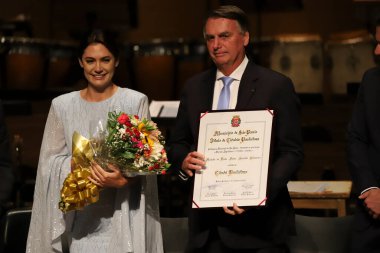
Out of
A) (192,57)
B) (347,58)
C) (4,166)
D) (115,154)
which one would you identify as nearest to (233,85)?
(115,154)

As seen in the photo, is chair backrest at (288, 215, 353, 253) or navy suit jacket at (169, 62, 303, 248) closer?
navy suit jacket at (169, 62, 303, 248)

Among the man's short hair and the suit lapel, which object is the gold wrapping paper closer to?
the suit lapel

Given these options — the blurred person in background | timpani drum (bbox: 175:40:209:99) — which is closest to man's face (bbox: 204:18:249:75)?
the blurred person in background

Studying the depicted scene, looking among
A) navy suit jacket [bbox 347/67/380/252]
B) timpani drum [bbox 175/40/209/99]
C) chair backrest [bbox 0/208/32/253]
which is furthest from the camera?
timpani drum [bbox 175/40/209/99]

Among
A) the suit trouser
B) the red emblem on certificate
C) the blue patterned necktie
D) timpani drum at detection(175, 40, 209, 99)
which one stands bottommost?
the suit trouser

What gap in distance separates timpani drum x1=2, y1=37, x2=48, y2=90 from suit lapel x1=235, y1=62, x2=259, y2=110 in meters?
6.26

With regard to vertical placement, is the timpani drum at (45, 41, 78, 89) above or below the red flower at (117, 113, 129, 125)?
above

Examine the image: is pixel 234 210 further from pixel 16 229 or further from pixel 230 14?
pixel 16 229

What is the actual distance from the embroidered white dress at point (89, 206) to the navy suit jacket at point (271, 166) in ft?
0.77

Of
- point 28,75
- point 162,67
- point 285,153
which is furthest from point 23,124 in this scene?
point 285,153

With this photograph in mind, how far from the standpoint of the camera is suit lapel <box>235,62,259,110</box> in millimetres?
4164

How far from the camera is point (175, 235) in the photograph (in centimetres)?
528

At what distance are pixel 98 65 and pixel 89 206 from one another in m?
0.71

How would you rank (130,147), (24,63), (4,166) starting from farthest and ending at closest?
(24,63) < (4,166) < (130,147)
